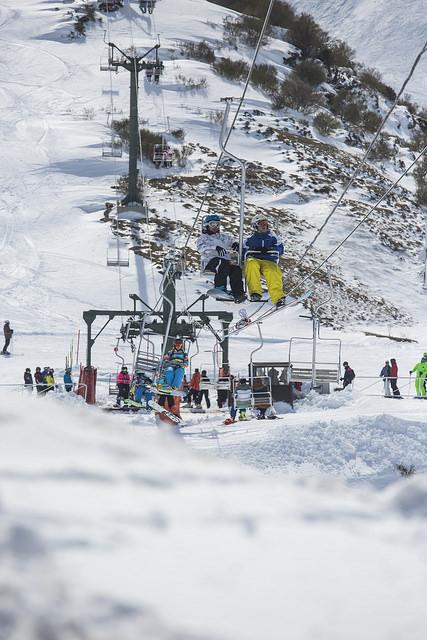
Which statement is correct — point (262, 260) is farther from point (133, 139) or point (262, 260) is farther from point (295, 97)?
point (295, 97)

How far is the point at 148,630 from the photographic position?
2.51ft

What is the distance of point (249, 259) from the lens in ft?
39.0

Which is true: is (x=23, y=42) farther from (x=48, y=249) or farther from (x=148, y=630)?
(x=148, y=630)

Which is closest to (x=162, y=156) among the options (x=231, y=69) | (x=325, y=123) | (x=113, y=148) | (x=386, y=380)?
(x=113, y=148)

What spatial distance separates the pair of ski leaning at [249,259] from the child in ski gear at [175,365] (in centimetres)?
124

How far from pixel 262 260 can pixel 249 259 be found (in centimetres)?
20

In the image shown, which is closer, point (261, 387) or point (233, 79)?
point (261, 387)

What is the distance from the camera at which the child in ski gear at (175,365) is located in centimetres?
1330

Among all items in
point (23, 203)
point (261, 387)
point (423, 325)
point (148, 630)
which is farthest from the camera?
point (23, 203)

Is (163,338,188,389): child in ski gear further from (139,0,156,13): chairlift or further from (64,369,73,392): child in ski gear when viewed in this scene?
(139,0,156,13): chairlift

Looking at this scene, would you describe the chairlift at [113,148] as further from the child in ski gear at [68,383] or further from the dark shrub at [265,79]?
the child in ski gear at [68,383]

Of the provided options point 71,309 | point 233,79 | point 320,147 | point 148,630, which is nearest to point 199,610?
point 148,630

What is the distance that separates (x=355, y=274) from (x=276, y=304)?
33186 millimetres

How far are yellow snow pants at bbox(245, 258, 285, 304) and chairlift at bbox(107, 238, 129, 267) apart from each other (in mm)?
25235
